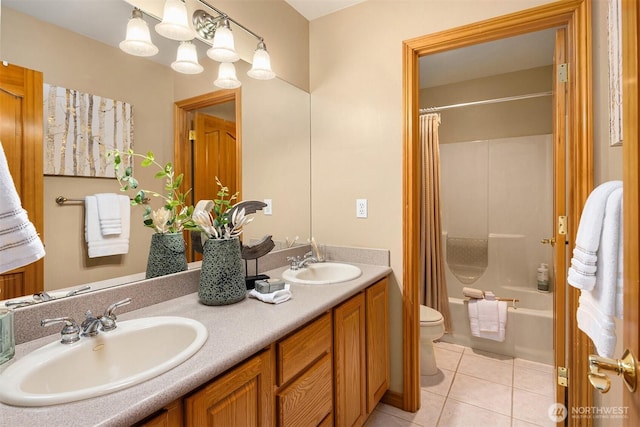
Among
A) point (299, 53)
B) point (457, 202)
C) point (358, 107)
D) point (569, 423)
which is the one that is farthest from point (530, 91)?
point (569, 423)

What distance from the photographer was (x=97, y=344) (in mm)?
875

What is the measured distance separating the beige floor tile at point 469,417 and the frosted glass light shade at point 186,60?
222cm

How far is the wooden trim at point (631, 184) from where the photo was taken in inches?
19.4

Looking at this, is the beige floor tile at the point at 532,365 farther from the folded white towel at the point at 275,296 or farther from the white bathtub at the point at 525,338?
the folded white towel at the point at 275,296

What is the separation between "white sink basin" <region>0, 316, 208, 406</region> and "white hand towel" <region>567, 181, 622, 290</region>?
41.4 inches

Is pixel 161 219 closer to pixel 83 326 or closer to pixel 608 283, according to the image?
pixel 83 326

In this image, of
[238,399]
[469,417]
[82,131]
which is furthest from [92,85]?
[469,417]

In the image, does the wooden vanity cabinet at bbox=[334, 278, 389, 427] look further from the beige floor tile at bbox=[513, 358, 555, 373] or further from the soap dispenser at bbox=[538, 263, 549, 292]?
the soap dispenser at bbox=[538, 263, 549, 292]

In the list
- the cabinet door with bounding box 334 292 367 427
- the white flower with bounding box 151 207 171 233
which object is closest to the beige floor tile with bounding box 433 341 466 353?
the cabinet door with bounding box 334 292 367 427

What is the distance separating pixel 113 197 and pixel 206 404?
82cm

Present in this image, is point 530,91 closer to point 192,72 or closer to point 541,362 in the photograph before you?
point 541,362

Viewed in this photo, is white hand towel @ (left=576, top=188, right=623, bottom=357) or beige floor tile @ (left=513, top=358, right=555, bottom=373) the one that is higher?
white hand towel @ (left=576, top=188, right=623, bottom=357)

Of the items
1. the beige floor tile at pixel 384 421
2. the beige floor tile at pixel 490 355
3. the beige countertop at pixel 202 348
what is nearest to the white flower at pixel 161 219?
the beige countertop at pixel 202 348

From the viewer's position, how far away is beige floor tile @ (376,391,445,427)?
178 centimetres
